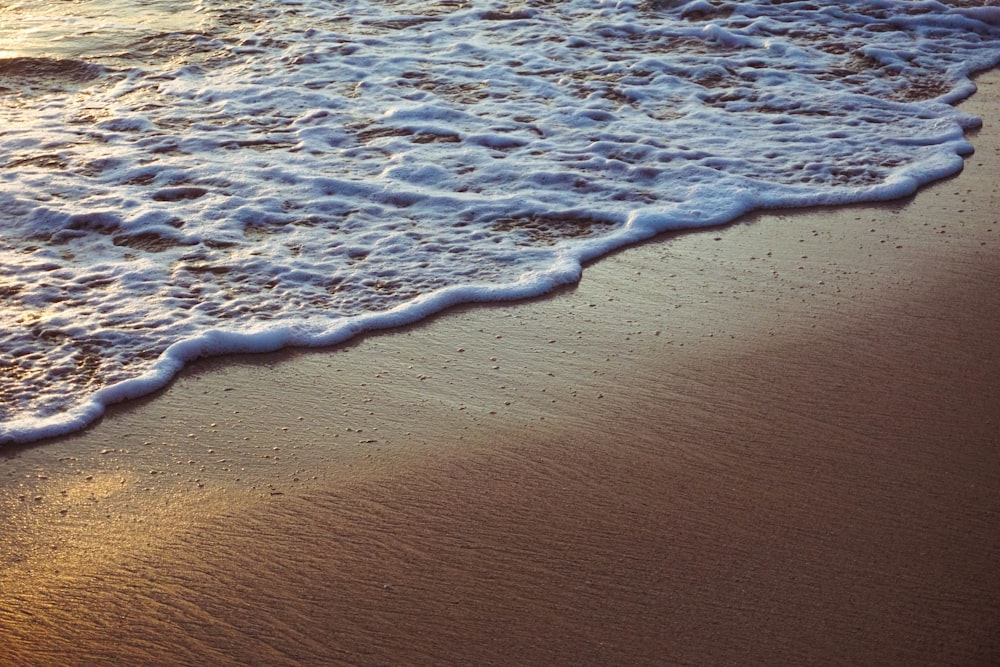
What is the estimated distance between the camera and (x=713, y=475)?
2820 mm

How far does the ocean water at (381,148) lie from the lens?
12.5 feet

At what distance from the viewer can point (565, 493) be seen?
2770mm

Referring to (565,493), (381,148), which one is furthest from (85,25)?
(565,493)

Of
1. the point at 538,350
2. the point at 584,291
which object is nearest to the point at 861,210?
the point at 584,291

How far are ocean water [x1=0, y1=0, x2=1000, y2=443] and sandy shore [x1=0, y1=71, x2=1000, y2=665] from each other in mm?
358

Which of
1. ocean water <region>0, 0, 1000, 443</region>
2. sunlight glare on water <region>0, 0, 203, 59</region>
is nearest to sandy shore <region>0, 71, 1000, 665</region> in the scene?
ocean water <region>0, 0, 1000, 443</region>

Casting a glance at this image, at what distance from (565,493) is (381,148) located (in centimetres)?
299

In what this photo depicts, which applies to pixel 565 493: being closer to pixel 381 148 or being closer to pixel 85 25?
pixel 381 148

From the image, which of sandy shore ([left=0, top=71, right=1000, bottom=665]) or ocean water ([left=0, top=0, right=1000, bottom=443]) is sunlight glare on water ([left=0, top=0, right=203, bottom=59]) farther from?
sandy shore ([left=0, top=71, right=1000, bottom=665])

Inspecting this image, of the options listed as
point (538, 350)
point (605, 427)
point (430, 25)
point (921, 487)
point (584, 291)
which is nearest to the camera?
point (921, 487)

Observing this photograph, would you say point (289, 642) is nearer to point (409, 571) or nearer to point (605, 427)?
point (409, 571)

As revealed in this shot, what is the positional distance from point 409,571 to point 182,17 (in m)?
6.53

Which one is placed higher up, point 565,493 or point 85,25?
point 565,493

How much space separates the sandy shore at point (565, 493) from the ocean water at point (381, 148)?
36 cm
